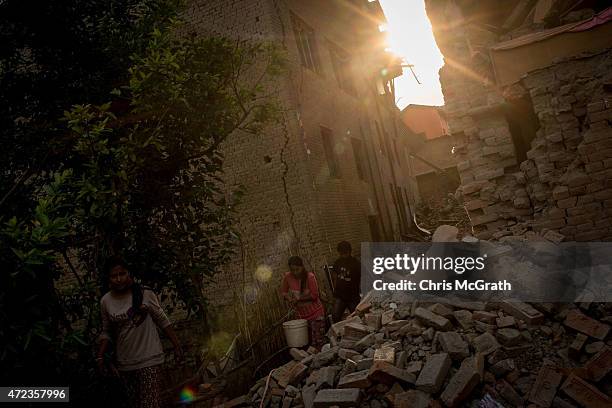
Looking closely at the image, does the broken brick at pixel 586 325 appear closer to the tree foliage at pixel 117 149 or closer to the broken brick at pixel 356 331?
the broken brick at pixel 356 331

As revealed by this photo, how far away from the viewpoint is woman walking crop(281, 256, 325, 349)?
5777 mm

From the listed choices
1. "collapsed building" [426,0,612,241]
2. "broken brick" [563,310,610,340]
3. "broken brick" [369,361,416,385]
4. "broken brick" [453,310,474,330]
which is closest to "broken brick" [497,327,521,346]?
"broken brick" [453,310,474,330]

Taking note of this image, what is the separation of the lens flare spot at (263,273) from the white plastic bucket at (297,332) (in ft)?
9.46

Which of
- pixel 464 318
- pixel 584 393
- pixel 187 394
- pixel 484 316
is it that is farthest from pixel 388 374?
pixel 187 394

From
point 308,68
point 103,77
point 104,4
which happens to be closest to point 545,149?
point 308,68

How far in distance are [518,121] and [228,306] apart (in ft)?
23.0

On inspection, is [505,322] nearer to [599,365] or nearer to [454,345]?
[454,345]

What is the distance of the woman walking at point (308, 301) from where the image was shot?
5.78 metres

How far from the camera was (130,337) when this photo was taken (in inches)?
135

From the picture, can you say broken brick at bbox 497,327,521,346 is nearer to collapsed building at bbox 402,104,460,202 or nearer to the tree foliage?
the tree foliage

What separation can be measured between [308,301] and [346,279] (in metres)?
0.89

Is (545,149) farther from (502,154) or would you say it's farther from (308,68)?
(308,68)

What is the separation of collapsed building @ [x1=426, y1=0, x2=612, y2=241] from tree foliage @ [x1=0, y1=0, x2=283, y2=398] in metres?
3.63

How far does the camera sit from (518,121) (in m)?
6.95
